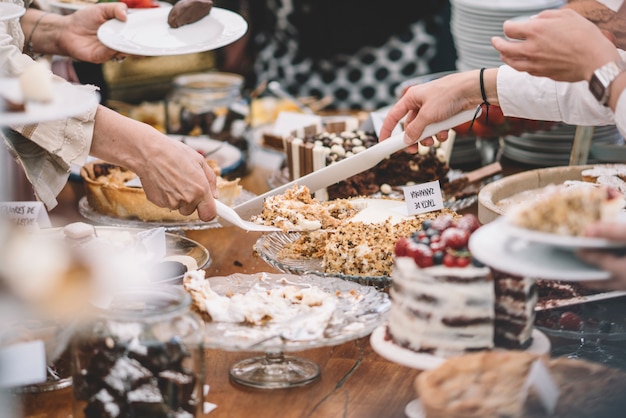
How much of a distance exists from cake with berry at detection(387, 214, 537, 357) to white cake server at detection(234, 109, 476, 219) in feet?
2.53

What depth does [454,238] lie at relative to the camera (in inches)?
62.9

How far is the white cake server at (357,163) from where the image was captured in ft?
7.76

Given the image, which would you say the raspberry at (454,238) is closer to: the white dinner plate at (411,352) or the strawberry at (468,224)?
the strawberry at (468,224)

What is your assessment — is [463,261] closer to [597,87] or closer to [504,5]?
[597,87]

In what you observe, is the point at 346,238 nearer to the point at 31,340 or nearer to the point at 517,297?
the point at 517,297

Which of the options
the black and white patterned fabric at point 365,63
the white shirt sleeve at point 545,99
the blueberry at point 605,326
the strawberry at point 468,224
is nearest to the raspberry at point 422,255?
the strawberry at point 468,224

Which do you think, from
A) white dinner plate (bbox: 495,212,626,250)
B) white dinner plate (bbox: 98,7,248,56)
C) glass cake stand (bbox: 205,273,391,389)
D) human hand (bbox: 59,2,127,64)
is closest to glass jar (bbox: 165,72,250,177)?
human hand (bbox: 59,2,127,64)

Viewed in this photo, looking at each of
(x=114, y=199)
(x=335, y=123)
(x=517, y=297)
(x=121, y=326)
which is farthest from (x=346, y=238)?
(x=335, y=123)

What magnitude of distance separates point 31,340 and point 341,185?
1.37 meters

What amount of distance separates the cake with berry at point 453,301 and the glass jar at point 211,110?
1.86 meters

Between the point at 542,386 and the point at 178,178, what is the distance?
1.12m

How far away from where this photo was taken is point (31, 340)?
5.21 ft

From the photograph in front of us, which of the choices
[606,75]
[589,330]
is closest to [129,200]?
[589,330]

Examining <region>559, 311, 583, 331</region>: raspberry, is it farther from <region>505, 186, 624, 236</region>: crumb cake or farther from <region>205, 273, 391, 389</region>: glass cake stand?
<region>505, 186, 624, 236</region>: crumb cake
